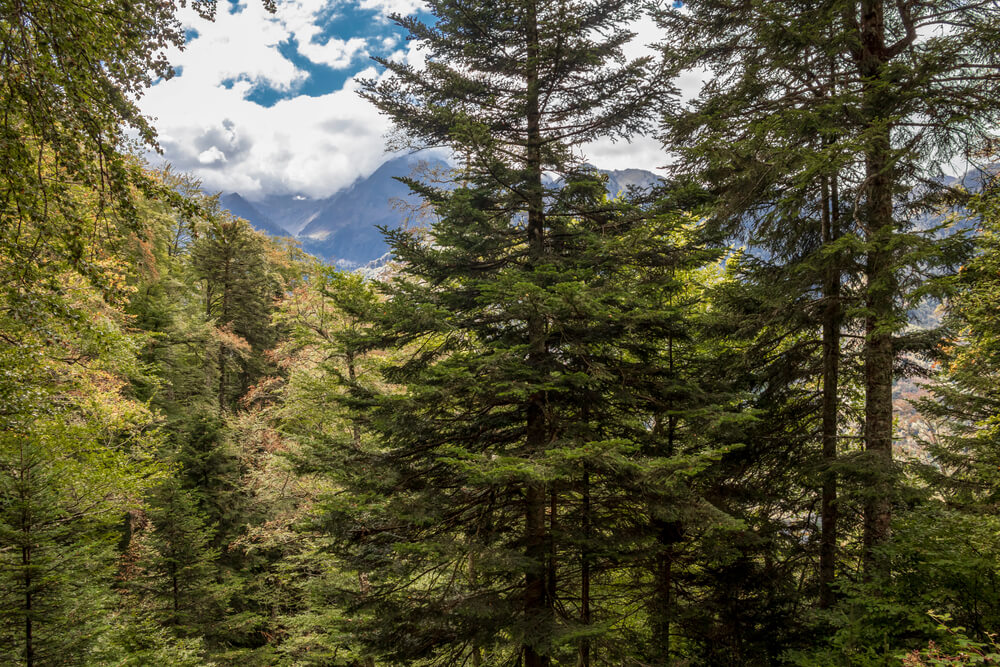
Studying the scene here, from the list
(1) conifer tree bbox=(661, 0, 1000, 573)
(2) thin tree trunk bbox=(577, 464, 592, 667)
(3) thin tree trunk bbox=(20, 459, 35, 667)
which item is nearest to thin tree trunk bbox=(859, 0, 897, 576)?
(1) conifer tree bbox=(661, 0, 1000, 573)

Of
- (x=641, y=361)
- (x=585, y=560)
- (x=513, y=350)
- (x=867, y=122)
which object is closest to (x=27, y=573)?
(x=513, y=350)

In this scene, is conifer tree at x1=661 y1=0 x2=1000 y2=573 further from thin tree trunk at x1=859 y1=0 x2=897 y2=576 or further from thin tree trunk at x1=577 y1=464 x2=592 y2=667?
thin tree trunk at x1=577 y1=464 x2=592 y2=667

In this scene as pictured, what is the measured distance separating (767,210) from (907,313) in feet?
8.49

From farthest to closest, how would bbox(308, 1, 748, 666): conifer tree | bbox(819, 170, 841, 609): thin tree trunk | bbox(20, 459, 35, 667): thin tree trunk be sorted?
bbox(819, 170, 841, 609): thin tree trunk → bbox(20, 459, 35, 667): thin tree trunk → bbox(308, 1, 748, 666): conifer tree

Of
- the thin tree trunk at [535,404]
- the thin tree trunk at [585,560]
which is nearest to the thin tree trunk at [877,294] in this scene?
the thin tree trunk at [585,560]

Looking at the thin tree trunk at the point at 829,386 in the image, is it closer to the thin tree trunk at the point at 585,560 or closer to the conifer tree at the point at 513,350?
the conifer tree at the point at 513,350

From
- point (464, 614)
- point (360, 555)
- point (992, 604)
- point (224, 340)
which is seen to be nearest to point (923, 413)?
point (992, 604)

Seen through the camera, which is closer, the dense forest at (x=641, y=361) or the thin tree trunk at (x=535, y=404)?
the dense forest at (x=641, y=361)

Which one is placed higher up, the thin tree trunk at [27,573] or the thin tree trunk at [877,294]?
the thin tree trunk at [877,294]

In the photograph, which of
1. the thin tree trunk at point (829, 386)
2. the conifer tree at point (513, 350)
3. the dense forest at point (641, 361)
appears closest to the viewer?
the dense forest at point (641, 361)

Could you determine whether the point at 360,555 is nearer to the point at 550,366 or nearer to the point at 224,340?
the point at 550,366

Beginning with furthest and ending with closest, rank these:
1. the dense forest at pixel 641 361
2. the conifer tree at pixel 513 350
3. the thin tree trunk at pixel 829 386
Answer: the thin tree trunk at pixel 829 386
the conifer tree at pixel 513 350
the dense forest at pixel 641 361

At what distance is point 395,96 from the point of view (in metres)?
7.38

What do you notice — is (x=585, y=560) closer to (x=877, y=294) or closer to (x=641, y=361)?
(x=641, y=361)
